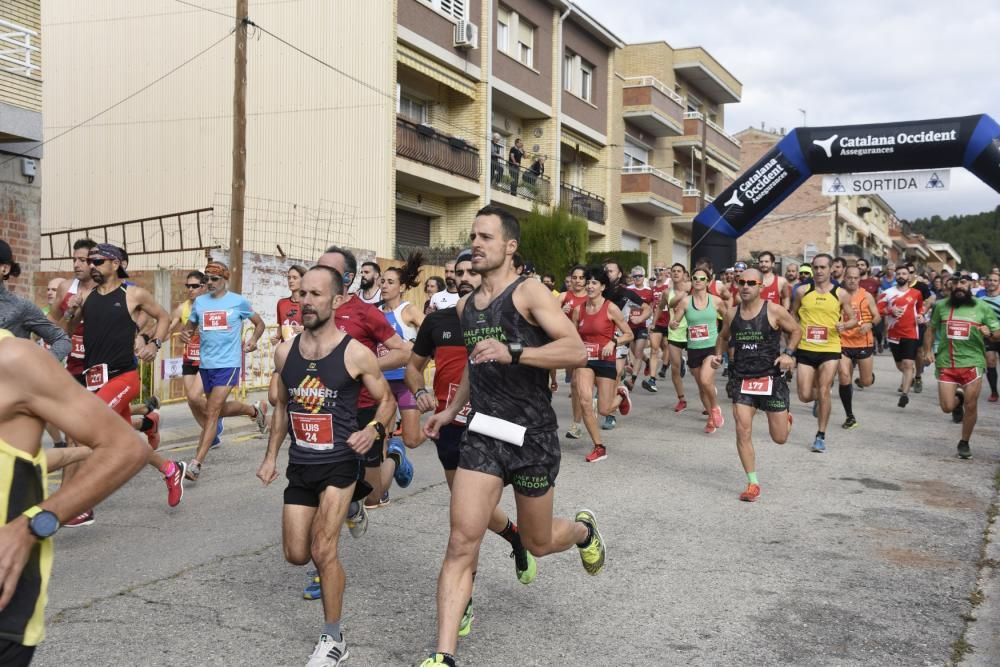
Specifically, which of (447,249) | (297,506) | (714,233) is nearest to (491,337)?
(297,506)

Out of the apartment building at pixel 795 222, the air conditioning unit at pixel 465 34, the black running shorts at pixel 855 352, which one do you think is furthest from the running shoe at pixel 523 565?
the apartment building at pixel 795 222

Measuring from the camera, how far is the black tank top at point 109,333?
7051mm

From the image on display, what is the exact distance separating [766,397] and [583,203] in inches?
997

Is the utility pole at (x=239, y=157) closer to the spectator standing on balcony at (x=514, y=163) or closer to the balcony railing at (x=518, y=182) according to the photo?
the balcony railing at (x=518, y=182)

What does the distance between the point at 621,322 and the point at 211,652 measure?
684cm

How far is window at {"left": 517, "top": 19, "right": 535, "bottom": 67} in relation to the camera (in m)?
28.1

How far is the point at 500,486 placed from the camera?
4094 mm

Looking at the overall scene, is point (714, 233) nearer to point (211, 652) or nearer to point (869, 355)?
point (869, 355)

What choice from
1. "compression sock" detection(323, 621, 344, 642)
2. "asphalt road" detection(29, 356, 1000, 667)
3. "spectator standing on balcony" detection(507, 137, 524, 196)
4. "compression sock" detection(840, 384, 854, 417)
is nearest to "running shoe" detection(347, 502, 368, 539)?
"asphalt road" detection(29, 356, 1000, 667)

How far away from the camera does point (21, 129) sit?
13.8 metres

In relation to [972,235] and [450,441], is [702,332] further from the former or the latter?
[972,235]

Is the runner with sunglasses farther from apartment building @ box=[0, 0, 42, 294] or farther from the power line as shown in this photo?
the power line

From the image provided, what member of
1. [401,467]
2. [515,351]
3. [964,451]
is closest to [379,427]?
[515,351]

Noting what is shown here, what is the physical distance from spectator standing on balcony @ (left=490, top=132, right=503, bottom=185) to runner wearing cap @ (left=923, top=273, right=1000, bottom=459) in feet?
58.5
